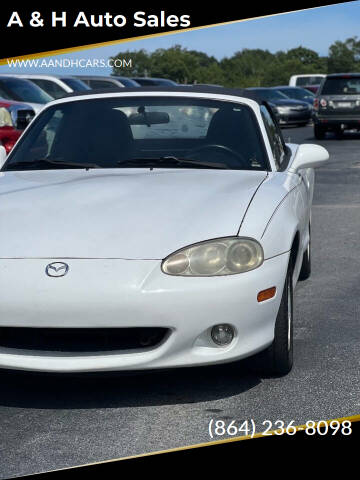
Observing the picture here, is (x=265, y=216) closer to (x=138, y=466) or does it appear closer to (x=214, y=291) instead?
(x=214, y=291)

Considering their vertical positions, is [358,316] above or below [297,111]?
above

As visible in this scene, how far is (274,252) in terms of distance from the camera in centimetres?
442

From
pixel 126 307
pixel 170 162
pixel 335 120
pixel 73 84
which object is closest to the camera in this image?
pixel 126 307

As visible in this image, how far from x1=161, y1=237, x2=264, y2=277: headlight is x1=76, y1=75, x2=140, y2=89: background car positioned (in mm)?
20361

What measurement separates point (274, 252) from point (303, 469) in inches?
44.2

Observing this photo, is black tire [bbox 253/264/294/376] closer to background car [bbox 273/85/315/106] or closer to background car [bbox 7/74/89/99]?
background car [bbox 7/74/89/99]

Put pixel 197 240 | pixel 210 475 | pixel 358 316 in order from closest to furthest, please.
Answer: pixel 210 475
pixel 197 240
pixel 358 316

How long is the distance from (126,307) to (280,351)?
0.88 metres

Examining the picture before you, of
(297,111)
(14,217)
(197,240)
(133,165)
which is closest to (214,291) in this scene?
(197,240)

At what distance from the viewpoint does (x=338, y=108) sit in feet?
78.4

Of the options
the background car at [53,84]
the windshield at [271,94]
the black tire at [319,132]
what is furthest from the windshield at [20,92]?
the windshield at [271,94]

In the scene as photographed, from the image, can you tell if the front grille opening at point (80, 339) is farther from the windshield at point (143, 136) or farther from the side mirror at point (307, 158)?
the side mirror at point (307, 158)

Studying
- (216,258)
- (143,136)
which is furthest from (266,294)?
(143,136)

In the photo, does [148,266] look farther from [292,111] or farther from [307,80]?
[307,80]
